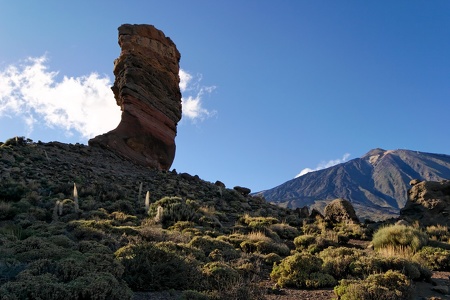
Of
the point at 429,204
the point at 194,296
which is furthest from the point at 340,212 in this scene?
the point at 194,296

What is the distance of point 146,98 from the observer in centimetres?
3666

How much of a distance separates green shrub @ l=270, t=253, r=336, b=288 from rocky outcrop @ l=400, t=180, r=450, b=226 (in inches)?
526

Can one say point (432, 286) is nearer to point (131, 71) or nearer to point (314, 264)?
point (314, 264)

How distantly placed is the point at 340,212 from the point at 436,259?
422 inches

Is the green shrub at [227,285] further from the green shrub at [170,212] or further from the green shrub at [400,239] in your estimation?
the green shrub at [170,212]

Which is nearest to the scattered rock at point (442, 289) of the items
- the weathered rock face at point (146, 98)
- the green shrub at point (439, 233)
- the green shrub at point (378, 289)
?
the green shrub at point (378, 289)

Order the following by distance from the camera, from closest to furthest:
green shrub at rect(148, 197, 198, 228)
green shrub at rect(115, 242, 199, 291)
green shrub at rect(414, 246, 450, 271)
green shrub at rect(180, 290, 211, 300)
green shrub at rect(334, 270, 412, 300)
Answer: green shrub at rect(180, 290, 211, 300) → green shrub at rect(334, 270, 412, 300) → green shrub at rect(115, 242, 199, 291) → green shrub at rect(414, 246, 450, 271) → green shrub at rect(148, 197, 198, 228)

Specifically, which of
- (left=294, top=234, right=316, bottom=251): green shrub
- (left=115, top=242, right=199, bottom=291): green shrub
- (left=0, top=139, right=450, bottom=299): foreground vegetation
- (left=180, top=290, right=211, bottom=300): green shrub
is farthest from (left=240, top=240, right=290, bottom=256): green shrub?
(left=180, top=290, right=211, bottom=300): green shrub

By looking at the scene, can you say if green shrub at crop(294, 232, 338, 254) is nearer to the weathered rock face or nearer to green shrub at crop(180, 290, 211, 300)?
green shrub at crop(180, 290, 211, 300)

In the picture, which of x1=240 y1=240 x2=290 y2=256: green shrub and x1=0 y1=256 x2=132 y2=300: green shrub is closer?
x1=0 y1=256 x2=132 y2=300: green shrub

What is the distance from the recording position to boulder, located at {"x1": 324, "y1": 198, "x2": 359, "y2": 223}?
22453mm

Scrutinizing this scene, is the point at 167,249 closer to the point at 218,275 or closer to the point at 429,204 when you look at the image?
the point at 218,275

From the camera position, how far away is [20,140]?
32.4 meters

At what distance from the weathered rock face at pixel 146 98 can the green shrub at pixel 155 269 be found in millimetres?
26043
